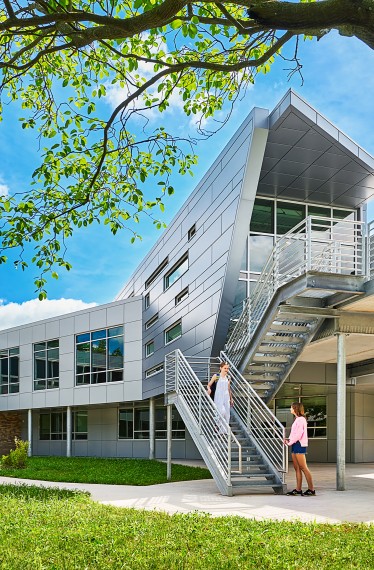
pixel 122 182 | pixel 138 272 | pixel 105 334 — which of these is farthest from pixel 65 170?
pixel 138 272

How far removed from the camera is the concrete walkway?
10227 mm

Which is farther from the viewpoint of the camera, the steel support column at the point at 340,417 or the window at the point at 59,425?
the window at the point at 59,425

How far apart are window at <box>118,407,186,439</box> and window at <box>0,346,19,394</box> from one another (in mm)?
7346

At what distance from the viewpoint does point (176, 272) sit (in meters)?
25.2

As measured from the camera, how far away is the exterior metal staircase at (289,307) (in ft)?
42.4

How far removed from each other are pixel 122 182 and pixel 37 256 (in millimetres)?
1865

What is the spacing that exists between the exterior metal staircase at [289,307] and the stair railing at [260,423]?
0.49 meters

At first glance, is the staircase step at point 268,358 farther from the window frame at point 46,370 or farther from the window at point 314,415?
the window frame at point 46,370

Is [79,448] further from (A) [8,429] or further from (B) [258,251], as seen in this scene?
(B) [258,251]

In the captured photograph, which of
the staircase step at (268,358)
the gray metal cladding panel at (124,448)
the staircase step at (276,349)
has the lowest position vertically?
the gray metal cladding panel at (124,448)

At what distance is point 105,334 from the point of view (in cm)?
3058

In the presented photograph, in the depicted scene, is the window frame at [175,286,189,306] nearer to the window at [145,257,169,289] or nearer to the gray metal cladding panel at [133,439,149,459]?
the window at [145,257,169,289]

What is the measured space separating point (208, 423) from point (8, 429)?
26.8 metres

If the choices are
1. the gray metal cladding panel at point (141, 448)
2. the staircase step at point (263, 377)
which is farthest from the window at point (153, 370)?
the staircase step at point (263, 377)
